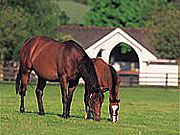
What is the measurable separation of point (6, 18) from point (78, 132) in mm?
40378

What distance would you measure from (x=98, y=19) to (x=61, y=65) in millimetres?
59496

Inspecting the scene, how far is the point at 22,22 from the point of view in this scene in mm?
53438

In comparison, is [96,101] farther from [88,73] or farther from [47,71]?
[47,71]

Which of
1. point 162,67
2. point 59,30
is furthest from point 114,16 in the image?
point 162,67

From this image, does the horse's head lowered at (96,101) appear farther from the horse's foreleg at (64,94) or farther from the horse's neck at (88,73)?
the horse's foreleg at (64,94)

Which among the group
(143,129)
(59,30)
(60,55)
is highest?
(59,30)

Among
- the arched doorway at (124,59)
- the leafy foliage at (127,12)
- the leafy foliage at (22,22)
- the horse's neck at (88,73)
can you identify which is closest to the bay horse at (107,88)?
the horse's neck at (88,73)

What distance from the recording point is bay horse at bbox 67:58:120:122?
1570 cm

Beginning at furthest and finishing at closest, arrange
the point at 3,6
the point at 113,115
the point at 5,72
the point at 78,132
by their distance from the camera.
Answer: the point at 3,6, the point at 5,72, the point at 113,115, the point at 78,132

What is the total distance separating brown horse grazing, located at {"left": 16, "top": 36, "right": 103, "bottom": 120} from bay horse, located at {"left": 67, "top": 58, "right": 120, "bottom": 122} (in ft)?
0.33

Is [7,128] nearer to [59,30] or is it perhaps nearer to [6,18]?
[6,18]

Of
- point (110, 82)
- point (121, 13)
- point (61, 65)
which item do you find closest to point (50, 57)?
point (61, 65)

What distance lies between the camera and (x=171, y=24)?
6012 centimetres

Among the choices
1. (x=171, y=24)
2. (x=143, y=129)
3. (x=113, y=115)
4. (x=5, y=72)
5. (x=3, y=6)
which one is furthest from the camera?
(x=171, y=24)
